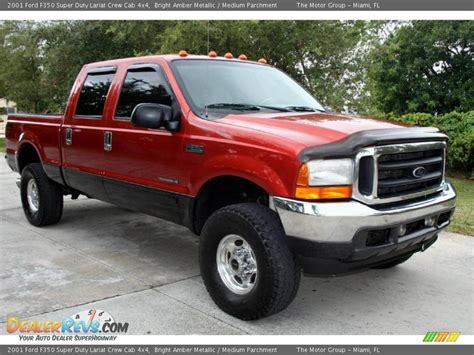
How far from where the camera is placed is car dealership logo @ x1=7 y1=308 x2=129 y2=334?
3.61 m

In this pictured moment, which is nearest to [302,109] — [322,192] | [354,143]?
[354,143]

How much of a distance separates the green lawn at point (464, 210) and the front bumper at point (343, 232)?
3294 mm

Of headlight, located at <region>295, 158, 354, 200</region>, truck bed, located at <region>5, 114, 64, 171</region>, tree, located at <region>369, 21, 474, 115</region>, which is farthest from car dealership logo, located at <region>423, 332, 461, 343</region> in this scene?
tree, located at <region>369, 21, 474, 115</region>

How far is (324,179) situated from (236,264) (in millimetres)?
1003

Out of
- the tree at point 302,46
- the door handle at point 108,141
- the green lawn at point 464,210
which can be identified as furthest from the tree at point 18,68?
the door handle at point 108,141

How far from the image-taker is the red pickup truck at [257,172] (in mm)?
3295

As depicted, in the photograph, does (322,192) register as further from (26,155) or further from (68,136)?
(26,155)

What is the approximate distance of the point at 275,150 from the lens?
3426mm

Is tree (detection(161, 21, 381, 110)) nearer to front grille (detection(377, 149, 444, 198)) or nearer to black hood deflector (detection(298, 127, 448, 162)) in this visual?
front grille (detection(377, 149, 444, 198))

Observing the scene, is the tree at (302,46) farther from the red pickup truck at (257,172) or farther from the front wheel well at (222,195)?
the front wheel well at (222,195)

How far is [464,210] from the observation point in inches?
302

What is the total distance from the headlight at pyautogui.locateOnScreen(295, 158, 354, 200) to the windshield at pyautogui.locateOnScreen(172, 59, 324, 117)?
119 cm

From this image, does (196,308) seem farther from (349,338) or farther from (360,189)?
(360,189)

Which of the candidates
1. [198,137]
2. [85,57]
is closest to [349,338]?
[198,137]
